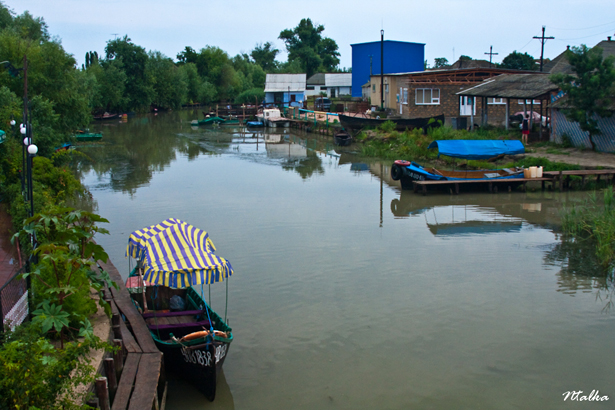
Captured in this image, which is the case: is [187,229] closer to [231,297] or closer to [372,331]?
[231,297]

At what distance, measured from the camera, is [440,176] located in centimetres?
2203

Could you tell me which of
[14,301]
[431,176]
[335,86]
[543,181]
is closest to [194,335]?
[14,301]

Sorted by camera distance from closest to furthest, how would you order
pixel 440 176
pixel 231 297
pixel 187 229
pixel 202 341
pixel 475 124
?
1. pixel 202 341
2. pixel 187 229
3. pixel 231 297
4. pixel 440 176
5. pixel 475 124

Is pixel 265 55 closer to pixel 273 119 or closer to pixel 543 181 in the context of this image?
pixel 273 119

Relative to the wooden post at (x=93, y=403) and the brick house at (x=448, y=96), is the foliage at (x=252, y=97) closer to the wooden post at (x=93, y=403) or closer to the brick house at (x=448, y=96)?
the brick house at (x=448, y=96)

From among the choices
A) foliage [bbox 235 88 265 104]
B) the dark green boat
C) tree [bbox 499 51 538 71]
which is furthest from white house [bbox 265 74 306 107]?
the dark green boat

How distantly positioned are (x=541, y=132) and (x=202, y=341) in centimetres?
2575

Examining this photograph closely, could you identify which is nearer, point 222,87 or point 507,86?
point 507,86

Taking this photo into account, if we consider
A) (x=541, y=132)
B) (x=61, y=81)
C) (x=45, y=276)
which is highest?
(x=61, y=81)

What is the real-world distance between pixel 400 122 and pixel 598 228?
2428 centimetres

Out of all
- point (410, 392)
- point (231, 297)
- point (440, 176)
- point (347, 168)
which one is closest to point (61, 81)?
point (347, 168)

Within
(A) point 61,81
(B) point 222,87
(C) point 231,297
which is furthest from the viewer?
(B) point 222,87

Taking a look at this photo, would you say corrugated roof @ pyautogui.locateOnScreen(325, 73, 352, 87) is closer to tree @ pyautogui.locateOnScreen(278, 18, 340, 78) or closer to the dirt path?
tree @ pyautogui.locateOnScreen(278, 18, 340, 78)

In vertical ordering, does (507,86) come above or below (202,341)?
above
